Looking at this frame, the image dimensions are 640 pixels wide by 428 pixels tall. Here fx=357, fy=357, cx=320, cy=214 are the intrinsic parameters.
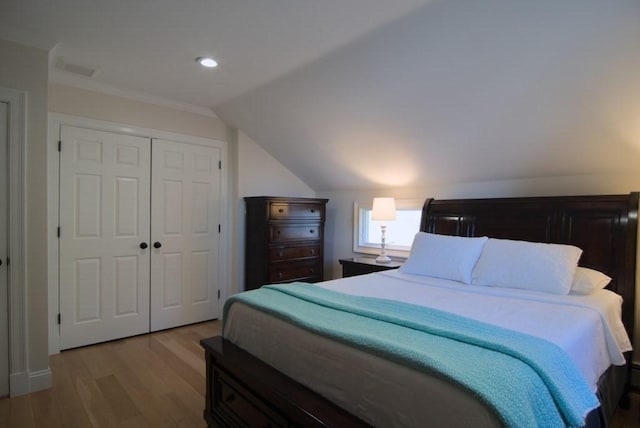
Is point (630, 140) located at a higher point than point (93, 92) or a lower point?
lower

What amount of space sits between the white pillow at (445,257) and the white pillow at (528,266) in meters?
0.07

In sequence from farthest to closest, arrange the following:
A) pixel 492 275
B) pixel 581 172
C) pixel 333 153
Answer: pixel 333 153
pixel 581 172
pixel 492 275

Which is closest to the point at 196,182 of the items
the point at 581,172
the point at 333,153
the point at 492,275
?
Result: the point at 333,153

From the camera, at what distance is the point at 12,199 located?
2.35 meters

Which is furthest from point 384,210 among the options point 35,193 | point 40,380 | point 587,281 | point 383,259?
point 40,380

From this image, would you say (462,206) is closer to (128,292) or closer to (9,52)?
(128,292)

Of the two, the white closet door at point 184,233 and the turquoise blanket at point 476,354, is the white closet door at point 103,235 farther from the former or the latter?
the turquoise blanket at point 476,354

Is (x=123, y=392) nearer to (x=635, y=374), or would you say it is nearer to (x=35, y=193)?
(x=35, y=193)

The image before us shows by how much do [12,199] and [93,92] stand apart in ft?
4.27

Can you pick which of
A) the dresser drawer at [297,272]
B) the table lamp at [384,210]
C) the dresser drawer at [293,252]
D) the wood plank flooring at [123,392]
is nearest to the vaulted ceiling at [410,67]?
Answer: the table lamp at [384,210]

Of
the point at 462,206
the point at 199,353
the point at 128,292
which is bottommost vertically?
the point at 199,353

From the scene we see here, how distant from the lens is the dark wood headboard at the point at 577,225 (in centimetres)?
234

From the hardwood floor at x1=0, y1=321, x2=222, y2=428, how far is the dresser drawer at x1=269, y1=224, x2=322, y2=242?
1.29 meters

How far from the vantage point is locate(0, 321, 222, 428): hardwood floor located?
2.14m
